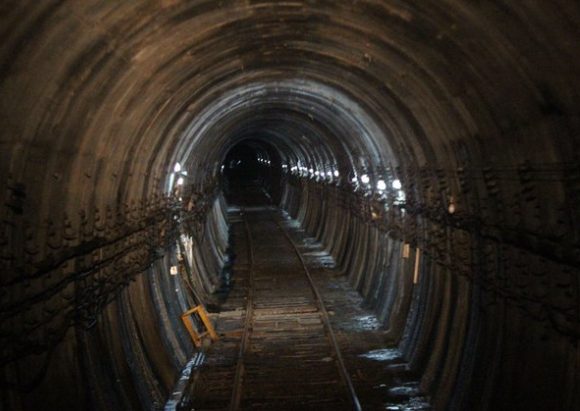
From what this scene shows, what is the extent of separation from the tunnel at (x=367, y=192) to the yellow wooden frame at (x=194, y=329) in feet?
0.20

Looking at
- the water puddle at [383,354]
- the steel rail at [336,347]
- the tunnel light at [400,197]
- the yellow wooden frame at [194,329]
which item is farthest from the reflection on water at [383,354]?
the yellow wooden frame at [194,329]

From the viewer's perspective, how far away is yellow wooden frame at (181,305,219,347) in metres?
12.9

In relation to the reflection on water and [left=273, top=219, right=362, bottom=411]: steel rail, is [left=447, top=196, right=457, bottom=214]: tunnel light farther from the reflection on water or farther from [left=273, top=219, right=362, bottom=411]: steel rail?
the reflection on water

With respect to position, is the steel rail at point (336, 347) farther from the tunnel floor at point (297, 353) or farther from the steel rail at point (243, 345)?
the steel rail at point (243, 345)

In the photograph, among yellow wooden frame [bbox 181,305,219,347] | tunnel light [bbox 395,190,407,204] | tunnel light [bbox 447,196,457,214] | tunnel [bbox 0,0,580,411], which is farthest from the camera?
tunnel light [bbox 395,190,407,204]

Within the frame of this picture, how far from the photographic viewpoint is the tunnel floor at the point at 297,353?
32.6ft

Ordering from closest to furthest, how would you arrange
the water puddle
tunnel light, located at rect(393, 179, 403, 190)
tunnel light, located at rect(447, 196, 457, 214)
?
1. tunnel light, located at rect(447, 196, 457, 214)
2. the water puddle
3. tunnel light, located at rect(393, 179, 403, 190)

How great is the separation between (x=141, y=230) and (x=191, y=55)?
3003 millimetres

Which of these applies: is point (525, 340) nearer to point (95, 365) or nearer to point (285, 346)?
point (95, 365)

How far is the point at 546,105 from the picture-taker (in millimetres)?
6121

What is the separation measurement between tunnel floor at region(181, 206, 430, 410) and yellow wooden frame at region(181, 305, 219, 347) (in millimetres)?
232

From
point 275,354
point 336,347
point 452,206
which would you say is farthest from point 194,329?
point 452,206

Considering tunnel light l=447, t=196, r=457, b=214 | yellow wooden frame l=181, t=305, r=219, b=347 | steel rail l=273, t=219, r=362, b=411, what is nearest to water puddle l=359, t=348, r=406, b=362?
steel rail l=273, t=219, r=362, b=411

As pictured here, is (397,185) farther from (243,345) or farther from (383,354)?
(243,345)
